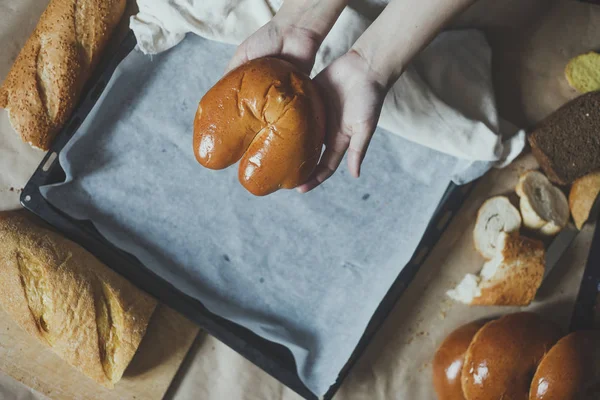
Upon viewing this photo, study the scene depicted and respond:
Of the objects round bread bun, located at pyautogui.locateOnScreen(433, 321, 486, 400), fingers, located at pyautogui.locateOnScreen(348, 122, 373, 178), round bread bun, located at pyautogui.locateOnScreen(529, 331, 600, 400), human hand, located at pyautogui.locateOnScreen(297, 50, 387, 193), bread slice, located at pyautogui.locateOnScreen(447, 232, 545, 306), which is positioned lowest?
round bread bun, located at pyautogui.locateOnScreen(433, 321, 486, 400)

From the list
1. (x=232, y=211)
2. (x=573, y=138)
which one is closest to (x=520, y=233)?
(x=573, y=138)

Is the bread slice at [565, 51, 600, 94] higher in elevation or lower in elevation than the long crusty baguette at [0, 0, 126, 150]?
lower

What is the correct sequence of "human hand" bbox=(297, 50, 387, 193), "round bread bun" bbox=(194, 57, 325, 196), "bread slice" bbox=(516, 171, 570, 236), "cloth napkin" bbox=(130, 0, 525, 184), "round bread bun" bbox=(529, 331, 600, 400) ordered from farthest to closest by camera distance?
"bread slice" bbox=(516, 171, 570, 236)
"cloth napkin" bbox=(130, 0, 525, 184)
"round bread bun" bbox=(529, 331, 600, 400)
"human hand" bbox=(297, 50, 387, 193)
"round bread bun" bbox=(194, 57, 325, 196)

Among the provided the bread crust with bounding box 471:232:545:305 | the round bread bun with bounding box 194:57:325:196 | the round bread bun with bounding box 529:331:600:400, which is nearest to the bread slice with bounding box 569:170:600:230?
the bread crust with bounding box 471:232:545:305

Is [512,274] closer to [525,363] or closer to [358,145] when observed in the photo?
[525,363]

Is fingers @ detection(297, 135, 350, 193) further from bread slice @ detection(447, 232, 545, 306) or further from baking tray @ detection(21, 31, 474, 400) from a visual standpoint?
bread slice @ detection(447, 232, 545, 306)

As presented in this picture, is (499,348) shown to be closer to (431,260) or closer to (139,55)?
(431,260)
